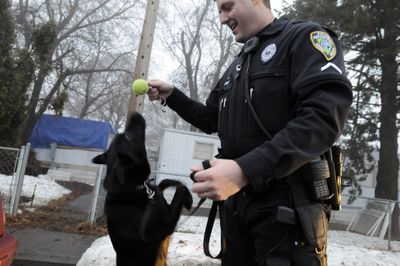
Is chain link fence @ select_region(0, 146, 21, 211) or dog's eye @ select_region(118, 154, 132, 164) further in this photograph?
chain link fence @ select_region(0, 146, 21, 211)

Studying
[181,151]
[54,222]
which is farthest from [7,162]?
[181,151]

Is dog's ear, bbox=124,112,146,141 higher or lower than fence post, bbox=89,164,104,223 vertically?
higher

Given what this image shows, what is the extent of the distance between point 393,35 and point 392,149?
3832mm

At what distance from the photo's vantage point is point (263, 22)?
1873 mm

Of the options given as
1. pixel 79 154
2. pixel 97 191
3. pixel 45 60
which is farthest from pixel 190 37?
pixel 97 191

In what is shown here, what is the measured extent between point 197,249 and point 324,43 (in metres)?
4.46

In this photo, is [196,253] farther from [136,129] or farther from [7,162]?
[7,162]

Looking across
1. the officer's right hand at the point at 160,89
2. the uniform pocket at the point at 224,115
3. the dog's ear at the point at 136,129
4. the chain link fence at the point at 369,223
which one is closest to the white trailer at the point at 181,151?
the chain link fence at the point at 369,223

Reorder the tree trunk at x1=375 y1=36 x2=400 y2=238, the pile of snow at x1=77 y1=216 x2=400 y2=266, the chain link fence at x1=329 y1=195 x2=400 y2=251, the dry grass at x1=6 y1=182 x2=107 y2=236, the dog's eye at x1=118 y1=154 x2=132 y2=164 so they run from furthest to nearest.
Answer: the tree trunk at x1=375 y1=36 x2=400 y2=238 < the chain link fence at x1=329 y1=195 x2=400 y2=251 < the dry grass at x1=6 y1=182 x2=107 y2=236 < the pile of snow at x1=77 y1=216 x2=400 y2=266 < the dog's eye at x1=118 y1=154 x2=132 y2=164

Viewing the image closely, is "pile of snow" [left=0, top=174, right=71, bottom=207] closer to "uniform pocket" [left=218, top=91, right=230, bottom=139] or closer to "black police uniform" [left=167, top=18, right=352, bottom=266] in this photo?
"uniform pocket" [left=218, top=91, right=230, bottom=139]

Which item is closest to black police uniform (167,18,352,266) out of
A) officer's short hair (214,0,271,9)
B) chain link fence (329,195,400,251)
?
officer's short hair (214,0,271,9)

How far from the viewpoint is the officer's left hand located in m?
1.35

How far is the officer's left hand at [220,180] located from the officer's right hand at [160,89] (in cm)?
118

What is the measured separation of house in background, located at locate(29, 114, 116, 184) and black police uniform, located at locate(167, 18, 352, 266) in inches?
835
